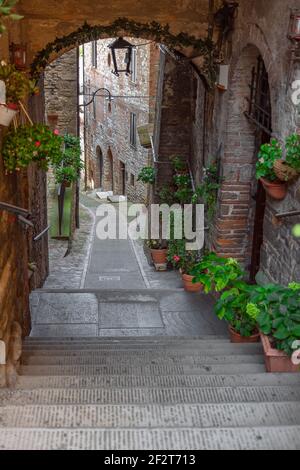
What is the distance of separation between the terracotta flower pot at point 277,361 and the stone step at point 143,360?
0.32 m

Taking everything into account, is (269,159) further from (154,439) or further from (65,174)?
(65,174)

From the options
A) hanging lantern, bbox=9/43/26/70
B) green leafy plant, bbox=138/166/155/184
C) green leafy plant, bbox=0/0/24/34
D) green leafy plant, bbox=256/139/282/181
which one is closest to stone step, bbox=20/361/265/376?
green leafy plant, bbox=256/139/282/181

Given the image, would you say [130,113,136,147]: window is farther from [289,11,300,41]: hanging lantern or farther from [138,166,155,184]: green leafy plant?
[289,11,300,41]: hanging lantern

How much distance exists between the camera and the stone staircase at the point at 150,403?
116 inches

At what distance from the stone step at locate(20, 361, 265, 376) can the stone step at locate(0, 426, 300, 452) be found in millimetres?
1028

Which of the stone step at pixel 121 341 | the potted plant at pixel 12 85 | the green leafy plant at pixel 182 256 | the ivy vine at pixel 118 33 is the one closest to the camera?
the potted plant at pixel 12 85

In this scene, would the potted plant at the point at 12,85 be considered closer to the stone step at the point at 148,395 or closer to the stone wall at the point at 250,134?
the stone step at the point at 148,395

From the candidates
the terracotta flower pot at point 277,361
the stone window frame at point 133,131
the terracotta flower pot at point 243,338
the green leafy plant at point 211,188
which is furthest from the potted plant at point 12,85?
the stone window frame at point 133,131

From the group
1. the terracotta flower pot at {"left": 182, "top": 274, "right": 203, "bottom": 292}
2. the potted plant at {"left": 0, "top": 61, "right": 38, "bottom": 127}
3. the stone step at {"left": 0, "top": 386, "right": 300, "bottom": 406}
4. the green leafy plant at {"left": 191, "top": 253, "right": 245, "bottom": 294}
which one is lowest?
the terracotta flower pot at {"left": 182, "top": 274, "right": 203, "bottom": 292}

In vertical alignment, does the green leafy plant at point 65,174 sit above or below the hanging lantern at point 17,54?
below

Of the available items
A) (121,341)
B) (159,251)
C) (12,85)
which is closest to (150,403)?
(12,85)

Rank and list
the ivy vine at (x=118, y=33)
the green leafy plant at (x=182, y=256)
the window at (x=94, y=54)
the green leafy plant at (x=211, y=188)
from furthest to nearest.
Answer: the window at (x=94, y=54) < the green leafy plant at (x=182, y=256) < the green leafy plant at (x=211, y=188) < the ivy vine at (x=118, y=33)

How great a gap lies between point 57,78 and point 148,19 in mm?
9194

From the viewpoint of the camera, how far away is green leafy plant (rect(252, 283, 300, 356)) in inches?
156
